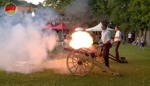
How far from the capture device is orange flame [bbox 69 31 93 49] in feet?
39.8

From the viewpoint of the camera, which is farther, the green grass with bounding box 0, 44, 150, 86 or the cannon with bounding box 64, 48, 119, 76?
the cannon with bounding box 64, 48, 119, 76

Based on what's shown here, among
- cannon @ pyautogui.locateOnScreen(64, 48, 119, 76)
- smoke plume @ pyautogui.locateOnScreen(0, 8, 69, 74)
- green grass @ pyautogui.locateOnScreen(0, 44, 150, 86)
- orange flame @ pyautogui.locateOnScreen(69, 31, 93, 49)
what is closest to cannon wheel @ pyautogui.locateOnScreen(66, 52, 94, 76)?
cannon @ pyautogui.locateOnScreen(64, 48, 119, 76)

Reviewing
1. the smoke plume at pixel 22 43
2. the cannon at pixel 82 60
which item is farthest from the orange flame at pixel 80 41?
the smoke plume at pixel 22 43

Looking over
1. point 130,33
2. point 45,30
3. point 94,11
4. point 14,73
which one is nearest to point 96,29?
point 94,11

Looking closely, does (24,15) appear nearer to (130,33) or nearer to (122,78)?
(122,78)

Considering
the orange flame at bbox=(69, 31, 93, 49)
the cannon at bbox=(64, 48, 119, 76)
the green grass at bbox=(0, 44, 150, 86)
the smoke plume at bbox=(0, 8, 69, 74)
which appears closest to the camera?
the green grass at bbox=(0, 44, 150, 86)

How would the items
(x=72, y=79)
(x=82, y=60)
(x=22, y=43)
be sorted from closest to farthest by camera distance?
(x=72, y=79) → (x=82, y=60) → (x=22, y=43)

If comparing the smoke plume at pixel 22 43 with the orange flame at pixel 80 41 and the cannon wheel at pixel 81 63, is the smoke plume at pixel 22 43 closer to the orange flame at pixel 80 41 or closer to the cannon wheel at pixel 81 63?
the orange flame at pixel 80 41

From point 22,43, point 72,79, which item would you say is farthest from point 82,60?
point 22,43

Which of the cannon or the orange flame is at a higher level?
the orange flame

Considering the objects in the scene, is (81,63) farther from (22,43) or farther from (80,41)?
(22,43)

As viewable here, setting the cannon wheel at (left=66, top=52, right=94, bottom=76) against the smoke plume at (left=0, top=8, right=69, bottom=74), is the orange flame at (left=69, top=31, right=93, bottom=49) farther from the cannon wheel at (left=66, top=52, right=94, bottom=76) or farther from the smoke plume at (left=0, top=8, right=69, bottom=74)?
the smoke plume at (left=0, top=8, right=69, bottom=74)

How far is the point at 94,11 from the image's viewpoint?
42.9 metres

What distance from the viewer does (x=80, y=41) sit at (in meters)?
12.3
